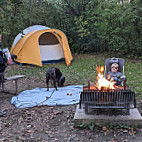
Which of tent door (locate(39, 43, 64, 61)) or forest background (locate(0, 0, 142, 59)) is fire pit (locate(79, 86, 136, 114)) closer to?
forest background (locate(0, 0, 142, 59))

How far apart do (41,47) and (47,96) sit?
226 inches

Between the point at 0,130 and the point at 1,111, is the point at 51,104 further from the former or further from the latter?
the point at 0,130

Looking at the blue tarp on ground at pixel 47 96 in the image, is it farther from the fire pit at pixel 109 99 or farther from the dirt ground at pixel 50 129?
the fire pit at pixel 109 99

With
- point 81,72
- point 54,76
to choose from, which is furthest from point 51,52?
point 54,76

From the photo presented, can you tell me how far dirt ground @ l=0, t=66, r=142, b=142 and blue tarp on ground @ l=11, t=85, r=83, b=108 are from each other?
29cm

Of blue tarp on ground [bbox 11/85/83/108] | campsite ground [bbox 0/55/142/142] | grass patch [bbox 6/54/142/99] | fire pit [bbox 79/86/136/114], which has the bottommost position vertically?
grass patch [bbox 6/54/142/99]

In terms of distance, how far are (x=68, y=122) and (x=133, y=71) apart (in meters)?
5.57

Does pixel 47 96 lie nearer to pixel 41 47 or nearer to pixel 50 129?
pixel 50 129

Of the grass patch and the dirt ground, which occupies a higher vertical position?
the dirt ground

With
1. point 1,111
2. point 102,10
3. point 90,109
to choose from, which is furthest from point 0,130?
point 102,10

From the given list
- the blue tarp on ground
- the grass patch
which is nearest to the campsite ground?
the blue tarp on ground

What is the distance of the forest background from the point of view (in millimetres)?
11328

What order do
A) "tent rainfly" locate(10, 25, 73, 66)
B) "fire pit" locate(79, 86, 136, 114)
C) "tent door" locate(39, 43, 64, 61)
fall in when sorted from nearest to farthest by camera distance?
"fire pit" locate(79, 86, 136, 114) → "tent rainfly" locate(10, 25, 73, 66) → "tent door" locate(39, 43, 64, 61)

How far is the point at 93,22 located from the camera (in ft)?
45.2
